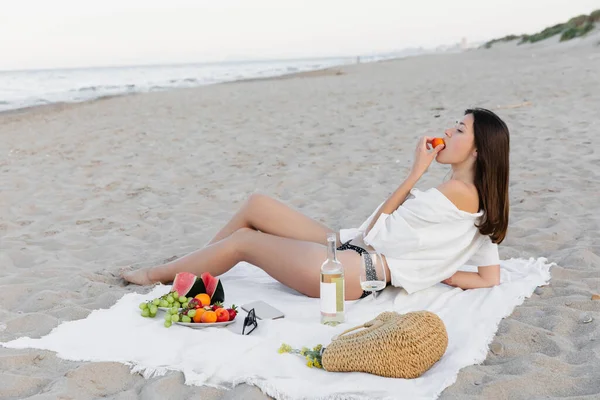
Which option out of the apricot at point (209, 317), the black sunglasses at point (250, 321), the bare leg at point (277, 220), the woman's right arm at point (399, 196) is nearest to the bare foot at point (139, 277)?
the bare leg at point (277, 220)

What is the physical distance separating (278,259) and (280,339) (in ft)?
2.19

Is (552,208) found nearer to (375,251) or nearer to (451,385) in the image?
(375,251)

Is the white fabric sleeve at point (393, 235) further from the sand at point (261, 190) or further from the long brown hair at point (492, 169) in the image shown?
the sand at point (261, 190)

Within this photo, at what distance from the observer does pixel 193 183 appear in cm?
746

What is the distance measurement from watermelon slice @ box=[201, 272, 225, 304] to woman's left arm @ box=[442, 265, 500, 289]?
1.48m

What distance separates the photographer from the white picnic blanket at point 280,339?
2.80m

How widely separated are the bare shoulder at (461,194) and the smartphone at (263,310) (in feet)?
3.96

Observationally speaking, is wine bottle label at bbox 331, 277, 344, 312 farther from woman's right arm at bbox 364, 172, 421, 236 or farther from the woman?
woman's right arm at bbox 364, 172, 421, 236

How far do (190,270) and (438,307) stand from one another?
1.62 m

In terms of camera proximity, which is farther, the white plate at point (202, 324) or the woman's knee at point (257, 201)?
the woman's knee at point (257, 201)

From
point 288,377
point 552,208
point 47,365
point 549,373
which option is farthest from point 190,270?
point 552,208

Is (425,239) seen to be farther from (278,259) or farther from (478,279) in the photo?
(278,259)

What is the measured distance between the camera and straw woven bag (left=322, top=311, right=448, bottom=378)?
280 cm

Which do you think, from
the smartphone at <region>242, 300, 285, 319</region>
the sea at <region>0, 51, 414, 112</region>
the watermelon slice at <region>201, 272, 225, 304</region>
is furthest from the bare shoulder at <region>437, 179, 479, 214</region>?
the sea at <region>0, 51, 414, 112</region>
